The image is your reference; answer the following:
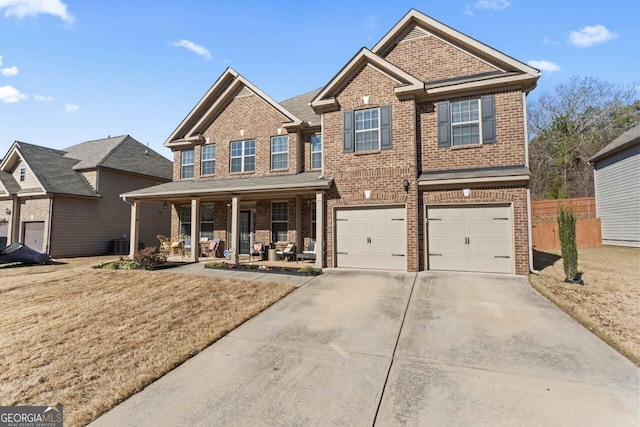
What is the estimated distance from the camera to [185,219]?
52.6ft

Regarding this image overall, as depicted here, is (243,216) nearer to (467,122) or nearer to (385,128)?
(385,128)

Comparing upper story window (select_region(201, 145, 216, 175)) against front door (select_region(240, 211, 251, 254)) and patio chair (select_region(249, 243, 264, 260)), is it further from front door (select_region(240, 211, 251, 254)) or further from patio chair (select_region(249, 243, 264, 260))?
patio chair (select_region(249, 243, 264, 260))

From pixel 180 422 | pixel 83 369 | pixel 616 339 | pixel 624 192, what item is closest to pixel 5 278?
pixel 83 369

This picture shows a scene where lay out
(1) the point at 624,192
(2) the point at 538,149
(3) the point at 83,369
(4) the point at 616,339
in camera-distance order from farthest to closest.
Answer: (2) the point at 538,149 < (1) the point at 624,192 < (4) the point at 616,339 < (3) the point at 83,369

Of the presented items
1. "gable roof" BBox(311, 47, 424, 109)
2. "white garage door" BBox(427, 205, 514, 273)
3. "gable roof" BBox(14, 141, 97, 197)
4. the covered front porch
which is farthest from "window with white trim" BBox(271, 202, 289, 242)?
"gable roof" BBox(14, 141, 97, 197)

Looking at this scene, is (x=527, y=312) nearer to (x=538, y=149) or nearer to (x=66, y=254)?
(x=66, y=254)

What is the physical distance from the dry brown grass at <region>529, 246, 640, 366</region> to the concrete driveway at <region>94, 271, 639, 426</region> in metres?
0.32

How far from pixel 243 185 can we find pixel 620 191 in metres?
19.9

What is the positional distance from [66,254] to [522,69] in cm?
2320

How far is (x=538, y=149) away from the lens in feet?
102

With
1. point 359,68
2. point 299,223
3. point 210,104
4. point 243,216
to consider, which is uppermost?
point 210,104

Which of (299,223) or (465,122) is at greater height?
(465,122)

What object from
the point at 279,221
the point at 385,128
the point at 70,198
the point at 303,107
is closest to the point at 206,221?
the point at 279,221

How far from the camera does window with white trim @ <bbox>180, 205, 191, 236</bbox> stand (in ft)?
52.4
